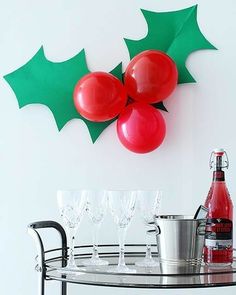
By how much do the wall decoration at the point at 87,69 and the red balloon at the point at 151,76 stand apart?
70mm

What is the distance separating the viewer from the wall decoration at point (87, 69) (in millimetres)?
1467

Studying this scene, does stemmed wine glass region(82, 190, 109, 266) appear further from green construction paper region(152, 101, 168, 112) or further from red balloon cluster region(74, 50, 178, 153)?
green construction paper region(152, 101, 168, 112)

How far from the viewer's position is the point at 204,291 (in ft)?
4.70

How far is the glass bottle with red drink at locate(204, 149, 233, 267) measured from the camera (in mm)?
1163

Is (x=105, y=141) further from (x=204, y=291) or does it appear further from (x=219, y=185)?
(x=204, y=291)

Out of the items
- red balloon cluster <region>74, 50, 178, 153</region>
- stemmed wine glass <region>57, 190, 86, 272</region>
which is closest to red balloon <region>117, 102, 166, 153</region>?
red balloon cluster <region>74, 50, 178, 153</region>

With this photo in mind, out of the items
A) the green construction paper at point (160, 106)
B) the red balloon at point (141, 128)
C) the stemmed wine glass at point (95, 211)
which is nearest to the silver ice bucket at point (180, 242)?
the stemmed wine glass at point (95, 211)

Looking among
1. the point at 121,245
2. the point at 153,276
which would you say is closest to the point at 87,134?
the point at 121,245

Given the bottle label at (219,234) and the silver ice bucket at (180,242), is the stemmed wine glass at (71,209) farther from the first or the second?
the bottle label at (219,234)

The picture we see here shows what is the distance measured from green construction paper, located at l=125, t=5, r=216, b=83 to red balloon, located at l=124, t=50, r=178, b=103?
0.08 metres

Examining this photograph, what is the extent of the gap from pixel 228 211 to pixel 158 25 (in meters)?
0.56

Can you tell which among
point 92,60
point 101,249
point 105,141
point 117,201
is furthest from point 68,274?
point 92,60

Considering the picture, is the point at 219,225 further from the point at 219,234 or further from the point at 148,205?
the point at 148,205

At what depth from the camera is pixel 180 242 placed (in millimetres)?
1093
